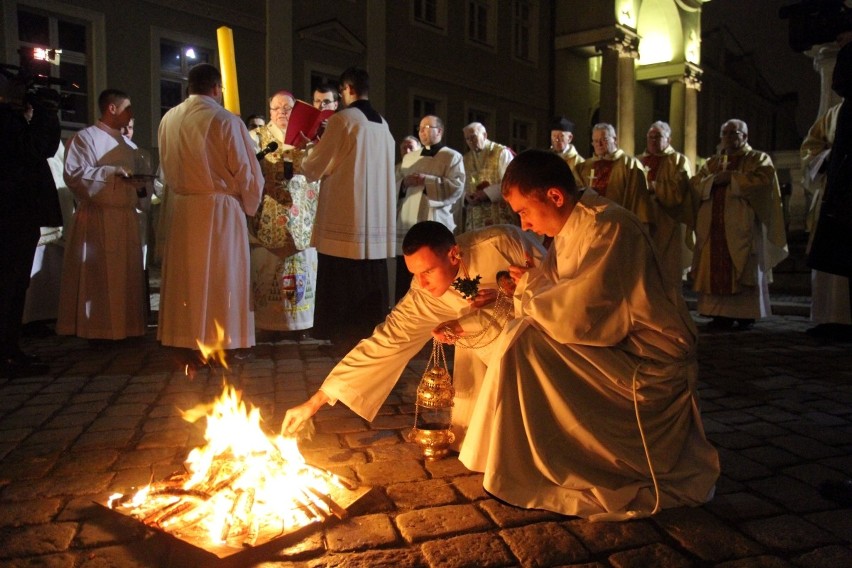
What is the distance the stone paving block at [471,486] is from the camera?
3.04 metres

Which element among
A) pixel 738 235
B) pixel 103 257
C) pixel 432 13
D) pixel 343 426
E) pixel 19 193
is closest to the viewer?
pixel 343 426

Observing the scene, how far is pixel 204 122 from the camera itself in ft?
17.7

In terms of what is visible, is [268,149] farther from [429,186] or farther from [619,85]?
[619,85]

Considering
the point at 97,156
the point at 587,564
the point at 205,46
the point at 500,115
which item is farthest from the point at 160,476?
the point at 500,115

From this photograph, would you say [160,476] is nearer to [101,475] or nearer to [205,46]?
[101,475]

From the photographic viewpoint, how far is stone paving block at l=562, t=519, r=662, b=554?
257 cm

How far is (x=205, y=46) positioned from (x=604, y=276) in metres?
13.5

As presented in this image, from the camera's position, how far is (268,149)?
20.4ft

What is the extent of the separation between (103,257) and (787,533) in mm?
5870

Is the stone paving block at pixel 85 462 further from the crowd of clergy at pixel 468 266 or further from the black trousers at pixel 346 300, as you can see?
the black trousers at pixel 346 300

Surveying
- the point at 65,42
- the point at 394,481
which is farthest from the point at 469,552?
the point at 65,42

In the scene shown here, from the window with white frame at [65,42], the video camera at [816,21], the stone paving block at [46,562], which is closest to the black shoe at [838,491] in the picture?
the video camera at [816,21]

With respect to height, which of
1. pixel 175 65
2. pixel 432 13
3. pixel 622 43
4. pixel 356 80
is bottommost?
pixel 356 80

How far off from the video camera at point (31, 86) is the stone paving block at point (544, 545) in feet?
15.4
